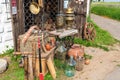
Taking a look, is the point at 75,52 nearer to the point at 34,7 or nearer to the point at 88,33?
the point at 34,7

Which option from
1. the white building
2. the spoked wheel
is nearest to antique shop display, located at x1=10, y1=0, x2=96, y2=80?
the spoked wheel

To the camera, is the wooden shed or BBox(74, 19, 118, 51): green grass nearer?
the wooden shed

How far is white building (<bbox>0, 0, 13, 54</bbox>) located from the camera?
8.14 metres

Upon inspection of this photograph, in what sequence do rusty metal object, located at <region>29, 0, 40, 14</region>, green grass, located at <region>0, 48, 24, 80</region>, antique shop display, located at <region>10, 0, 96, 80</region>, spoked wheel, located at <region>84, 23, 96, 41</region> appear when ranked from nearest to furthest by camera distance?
1. antique shop display, located at <region>10, 0, 96, 80</region>
2. green grass, located at <region>0, 48, 24, 80</region>
3. rusty metal object, located at <region>29, 0, 40, 14</region>
4. spoked wheel, located at <region>84, 23, 96, 41</region>

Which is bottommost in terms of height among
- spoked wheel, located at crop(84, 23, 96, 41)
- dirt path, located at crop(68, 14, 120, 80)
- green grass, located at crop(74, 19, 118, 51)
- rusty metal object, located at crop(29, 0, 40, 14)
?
dirt path, located at crop(68, 14, 120, 80)

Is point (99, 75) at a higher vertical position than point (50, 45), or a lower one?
lower

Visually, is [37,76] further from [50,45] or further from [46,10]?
[46,10]

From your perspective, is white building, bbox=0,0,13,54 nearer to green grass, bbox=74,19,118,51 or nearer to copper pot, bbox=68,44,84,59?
copper pot, bbox=68,44,84,59

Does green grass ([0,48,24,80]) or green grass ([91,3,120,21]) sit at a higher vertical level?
green grass ([91,3,120,21])

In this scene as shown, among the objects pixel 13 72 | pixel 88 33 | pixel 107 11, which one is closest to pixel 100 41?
pixel 88 33

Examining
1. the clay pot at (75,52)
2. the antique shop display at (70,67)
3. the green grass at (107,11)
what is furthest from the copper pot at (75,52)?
the green grass at (107,11)

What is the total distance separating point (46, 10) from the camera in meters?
9.97

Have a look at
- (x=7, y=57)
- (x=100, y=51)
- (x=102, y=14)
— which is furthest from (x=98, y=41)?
(x=102, y=14)

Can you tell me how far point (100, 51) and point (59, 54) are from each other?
7.55 feet
